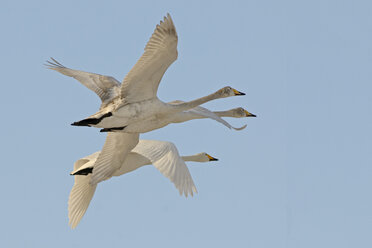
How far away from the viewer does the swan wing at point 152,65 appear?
17328mm

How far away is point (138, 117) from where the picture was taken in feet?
62.0

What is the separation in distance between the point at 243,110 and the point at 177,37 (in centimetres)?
551

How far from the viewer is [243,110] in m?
22.5

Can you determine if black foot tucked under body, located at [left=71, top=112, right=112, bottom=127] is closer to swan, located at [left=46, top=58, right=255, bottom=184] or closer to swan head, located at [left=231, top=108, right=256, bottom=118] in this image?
swan, located at [left=46, top=58, right=255, bottom=184]

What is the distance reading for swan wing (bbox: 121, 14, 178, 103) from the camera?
56.9 ft

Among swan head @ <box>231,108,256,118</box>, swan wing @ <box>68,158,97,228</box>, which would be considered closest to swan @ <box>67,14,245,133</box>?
swan head @ <box>231,108,256,118</box>

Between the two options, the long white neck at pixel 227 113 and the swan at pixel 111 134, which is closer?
the swan at pixel 111 134

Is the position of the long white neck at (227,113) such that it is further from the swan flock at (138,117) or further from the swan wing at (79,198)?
the swan wing at (79,198)

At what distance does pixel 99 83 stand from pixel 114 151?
165 cm

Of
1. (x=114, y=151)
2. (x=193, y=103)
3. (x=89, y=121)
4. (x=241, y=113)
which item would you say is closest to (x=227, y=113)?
(x=241, y=113)

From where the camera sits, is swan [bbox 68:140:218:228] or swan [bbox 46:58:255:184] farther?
swan [bbox 46:58:255:184]

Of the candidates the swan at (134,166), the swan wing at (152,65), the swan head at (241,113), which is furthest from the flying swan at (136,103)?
the swan head at (241,113)

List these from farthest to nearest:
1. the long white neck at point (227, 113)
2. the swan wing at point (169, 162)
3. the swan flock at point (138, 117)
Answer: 1. the long white neck at point (227, 113)
2. the swan wing at point (169, 162)
3. the swan flock at point (138, 117)

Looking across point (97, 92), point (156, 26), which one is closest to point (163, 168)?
point (97, 92)
